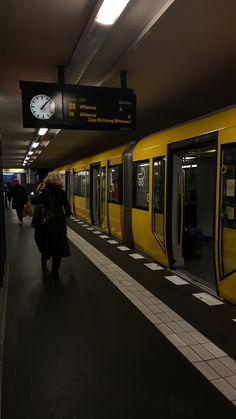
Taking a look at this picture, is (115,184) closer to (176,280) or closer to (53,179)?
(53,179)

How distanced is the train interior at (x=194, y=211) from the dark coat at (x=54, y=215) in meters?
1.72

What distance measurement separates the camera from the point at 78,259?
21.2ft

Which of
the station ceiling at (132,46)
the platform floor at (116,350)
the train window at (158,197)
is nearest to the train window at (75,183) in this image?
the station ceiling at (132,46)

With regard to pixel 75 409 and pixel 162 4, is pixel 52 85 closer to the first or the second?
pixel 162 4

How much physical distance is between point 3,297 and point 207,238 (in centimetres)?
507

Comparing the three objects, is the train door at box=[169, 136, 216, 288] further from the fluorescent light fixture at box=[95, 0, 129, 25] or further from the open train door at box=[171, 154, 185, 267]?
the fluorescent light fixture at box=[95, 0, 129, 25]

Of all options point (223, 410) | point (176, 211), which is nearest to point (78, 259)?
point (176, 211)

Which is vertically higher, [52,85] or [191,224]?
[52,85]

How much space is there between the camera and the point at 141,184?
6867 mm

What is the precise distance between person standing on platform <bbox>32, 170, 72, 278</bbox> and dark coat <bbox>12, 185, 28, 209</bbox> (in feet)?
23.0

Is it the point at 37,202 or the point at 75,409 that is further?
the point at 37,202

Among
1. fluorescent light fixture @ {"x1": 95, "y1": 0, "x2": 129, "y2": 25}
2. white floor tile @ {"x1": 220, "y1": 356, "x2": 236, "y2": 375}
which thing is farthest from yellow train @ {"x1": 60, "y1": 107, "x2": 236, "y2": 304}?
fluorescent light fixture @ {"x1": 95, "y1": 0, "x2": 129, "y2": 25}

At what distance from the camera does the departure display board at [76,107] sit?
14.7 ft

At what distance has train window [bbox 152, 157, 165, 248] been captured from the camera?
5781 mm
